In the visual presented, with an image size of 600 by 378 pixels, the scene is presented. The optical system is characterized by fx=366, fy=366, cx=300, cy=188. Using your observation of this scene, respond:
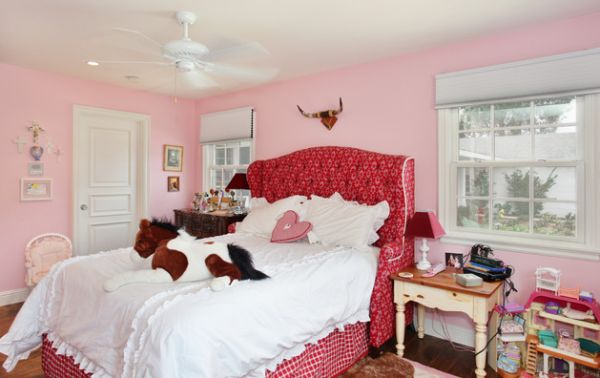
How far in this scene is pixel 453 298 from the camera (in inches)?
92.8

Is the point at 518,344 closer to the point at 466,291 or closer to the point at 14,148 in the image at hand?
the point at 466,291

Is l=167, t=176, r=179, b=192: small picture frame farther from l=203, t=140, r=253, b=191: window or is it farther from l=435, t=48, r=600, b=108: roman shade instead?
l=435, t=48, r=600, b=108: roman shade

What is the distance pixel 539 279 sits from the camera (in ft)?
8.12

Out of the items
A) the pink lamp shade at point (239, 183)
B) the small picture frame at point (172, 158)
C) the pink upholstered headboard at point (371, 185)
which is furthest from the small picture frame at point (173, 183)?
the pink upholstered headboard at point (371, 185)

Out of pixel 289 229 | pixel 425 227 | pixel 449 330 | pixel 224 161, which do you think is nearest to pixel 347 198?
pixel 289 229

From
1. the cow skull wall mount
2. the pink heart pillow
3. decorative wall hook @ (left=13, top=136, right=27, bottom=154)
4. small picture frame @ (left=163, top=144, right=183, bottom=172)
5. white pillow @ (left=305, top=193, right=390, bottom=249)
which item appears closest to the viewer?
white pillow @ (left=305, top=193, right=390, bottom=249)

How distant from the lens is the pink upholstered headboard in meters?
2.62

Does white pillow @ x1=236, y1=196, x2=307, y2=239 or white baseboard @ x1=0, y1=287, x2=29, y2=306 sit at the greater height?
white pillow @ x1=236, y1=196, x2=307, y2=239

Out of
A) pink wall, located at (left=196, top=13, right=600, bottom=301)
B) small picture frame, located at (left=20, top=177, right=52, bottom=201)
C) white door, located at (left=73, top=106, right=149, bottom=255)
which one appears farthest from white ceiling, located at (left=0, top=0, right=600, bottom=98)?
small picture frame, located at (left=20, top=177, right=52, bottom=201)

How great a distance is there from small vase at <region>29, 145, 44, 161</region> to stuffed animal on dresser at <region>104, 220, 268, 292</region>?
105 inches

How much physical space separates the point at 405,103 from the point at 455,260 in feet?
4.51

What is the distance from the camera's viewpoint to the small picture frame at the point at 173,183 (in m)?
4.95

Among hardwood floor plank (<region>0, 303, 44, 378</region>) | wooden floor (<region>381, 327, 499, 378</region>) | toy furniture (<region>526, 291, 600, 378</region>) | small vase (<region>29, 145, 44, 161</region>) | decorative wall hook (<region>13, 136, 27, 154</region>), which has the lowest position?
wooden floor (<region>381, 327, 499, 378</region>)

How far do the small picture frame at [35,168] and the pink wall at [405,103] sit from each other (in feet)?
7.53
